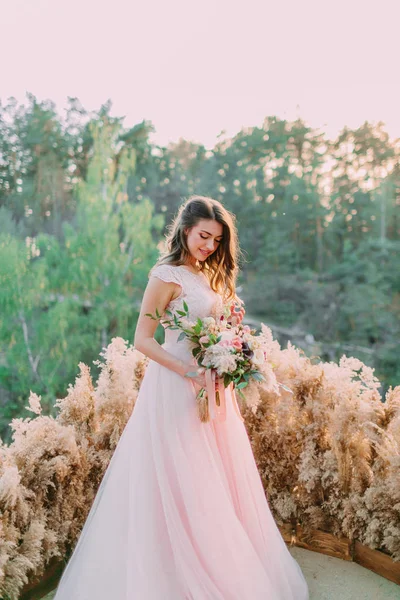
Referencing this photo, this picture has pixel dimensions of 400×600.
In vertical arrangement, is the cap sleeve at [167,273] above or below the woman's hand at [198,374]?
above

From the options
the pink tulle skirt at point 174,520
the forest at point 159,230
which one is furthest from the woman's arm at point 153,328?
the forest at point 159,230

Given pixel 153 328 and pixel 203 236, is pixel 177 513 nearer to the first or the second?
pixel 153 328

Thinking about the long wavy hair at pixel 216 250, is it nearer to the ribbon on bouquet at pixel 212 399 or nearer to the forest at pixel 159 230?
the ribbon on bouquet at pixel 212 399

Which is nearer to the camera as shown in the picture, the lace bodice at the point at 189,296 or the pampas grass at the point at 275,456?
the lace bodice at the point at 189,296

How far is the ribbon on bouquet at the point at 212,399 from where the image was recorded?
7.08 ft

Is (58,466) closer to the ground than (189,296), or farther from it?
closer to the ground

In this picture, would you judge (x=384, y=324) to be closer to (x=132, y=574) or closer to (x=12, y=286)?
(x=12, y=286)

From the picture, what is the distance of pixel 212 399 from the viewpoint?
2.19 m

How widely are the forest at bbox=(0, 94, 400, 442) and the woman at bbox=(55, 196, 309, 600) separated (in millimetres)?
11484

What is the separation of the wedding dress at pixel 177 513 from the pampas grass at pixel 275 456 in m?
0.33

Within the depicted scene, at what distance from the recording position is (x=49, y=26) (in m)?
10.6

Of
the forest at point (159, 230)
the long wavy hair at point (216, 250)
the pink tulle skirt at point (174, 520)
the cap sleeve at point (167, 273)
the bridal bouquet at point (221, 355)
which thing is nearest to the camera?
the bridal bouquet at point (221, 355)

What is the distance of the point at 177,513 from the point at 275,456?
1.23 meters

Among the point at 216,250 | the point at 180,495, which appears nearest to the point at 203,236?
the point at 216,250
